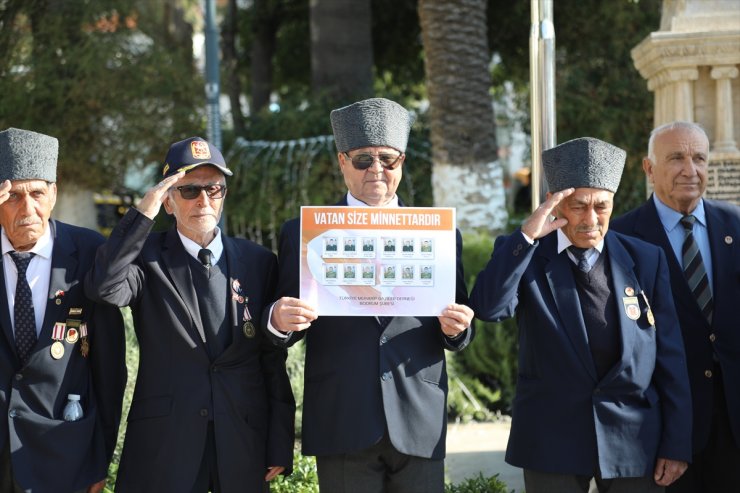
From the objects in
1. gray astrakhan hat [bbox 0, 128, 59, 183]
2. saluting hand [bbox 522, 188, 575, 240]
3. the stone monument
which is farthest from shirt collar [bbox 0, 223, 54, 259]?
the stone monument

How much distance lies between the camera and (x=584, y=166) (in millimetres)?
4098

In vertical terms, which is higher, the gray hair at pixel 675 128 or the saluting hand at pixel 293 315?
the gray hair at pixel 675 128

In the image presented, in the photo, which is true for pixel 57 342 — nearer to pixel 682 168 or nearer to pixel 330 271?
pixel 330 271

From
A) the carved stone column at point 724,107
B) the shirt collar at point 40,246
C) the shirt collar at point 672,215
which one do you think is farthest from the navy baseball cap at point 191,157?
the carved stone column at point 724,107

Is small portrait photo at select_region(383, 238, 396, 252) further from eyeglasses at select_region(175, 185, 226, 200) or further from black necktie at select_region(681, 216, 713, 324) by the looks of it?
black necktie at select_region(681, 216, 713, 324)

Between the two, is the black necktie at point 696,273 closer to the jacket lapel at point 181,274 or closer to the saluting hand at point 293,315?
the saluting hand at point 293,315

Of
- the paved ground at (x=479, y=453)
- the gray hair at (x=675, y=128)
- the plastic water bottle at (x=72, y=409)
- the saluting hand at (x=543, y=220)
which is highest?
the gray hair at (x=675, y=128)

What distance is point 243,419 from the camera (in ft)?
13.5

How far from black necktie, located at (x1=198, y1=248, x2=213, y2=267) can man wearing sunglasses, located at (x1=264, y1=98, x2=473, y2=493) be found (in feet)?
1.05

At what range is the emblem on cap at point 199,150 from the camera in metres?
4.11

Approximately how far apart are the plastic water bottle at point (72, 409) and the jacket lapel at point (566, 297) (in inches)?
80.2

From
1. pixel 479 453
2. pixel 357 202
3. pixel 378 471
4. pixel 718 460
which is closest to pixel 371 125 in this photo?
pixel 357 202

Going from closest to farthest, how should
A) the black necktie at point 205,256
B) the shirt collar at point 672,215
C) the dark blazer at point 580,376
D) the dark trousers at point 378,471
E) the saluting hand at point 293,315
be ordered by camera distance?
the saluting hand at point 293,315 < the dark trousers at point 378,471 < the dark blazer at point 580,376 < the black necktie at point 205,256 < the shirt collar at point 672,215

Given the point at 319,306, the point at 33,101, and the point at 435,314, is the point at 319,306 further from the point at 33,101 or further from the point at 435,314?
the point at 33,101
